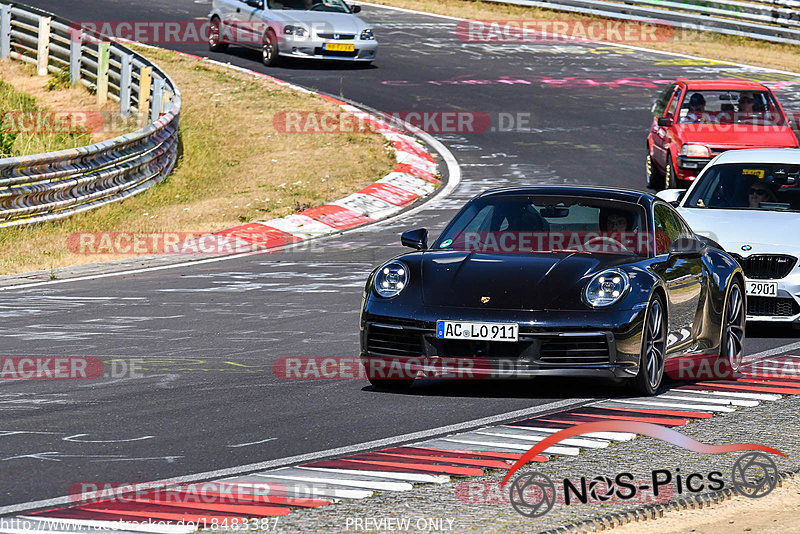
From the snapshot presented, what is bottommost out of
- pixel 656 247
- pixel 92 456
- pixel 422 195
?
pixel 422 195

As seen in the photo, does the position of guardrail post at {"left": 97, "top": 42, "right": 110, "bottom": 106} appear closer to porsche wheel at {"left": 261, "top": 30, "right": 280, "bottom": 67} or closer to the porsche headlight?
porsche wheel at {"left": 261, "top": 30, "right": 280, "bottom": 67}

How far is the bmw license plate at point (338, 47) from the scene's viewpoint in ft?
98.7

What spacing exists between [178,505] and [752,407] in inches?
157

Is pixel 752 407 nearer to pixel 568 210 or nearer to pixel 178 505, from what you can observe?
pixel 568 210

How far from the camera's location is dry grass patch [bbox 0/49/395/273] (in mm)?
18108

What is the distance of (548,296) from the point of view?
8.71 meters

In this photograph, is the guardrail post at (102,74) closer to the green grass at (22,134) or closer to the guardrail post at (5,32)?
the green grass at (22,134)

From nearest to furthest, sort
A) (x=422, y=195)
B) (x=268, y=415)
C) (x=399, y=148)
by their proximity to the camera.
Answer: (x=268, y=415) < (x=422, y=195) < (x=399, y=148)

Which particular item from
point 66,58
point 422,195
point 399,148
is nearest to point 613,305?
point 422,195

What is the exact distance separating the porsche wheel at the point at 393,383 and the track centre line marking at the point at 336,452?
3.14ft

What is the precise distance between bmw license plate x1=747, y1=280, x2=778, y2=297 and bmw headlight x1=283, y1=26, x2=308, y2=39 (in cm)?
1947

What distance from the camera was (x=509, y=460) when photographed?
6.98 metres

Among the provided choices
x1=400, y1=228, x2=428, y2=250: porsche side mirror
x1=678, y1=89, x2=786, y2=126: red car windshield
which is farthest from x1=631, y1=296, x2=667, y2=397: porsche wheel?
x1=678, y1=89, x2=786, y2=126: red car windshield

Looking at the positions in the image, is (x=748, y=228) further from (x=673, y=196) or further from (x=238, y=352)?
(x=238, y=352)
